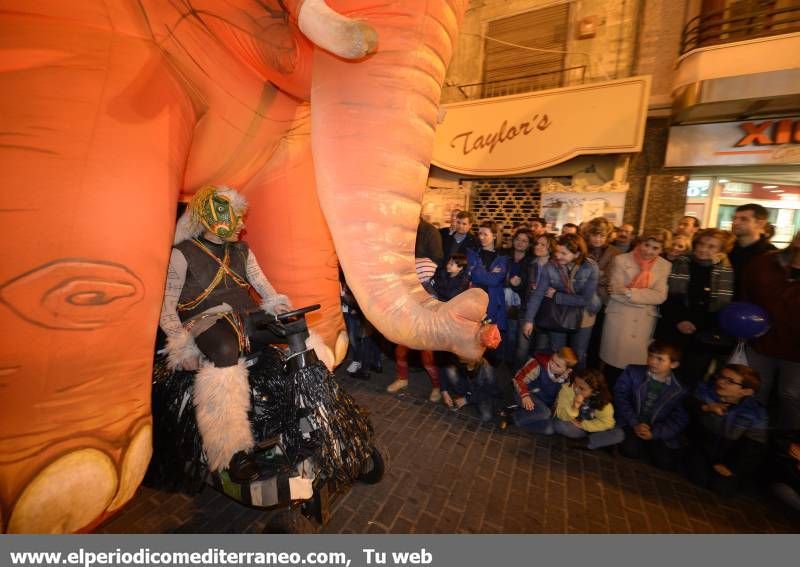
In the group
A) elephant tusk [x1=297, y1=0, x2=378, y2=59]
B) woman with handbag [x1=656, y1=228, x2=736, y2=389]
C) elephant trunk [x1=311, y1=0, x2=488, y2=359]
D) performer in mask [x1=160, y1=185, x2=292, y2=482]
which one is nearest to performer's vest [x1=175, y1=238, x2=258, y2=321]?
performer in mask [x1=160, y1=185, x2=292, y2=482]

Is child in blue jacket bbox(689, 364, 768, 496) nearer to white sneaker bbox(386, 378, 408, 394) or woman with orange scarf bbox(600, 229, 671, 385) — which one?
woman with orange scarf bbox(600, 229, 671, 385)

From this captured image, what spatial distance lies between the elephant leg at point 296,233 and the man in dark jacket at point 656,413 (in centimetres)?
231

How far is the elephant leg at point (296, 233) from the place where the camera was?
1927 millimetres

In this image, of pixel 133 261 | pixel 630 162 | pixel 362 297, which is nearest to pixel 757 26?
pixel 630 162

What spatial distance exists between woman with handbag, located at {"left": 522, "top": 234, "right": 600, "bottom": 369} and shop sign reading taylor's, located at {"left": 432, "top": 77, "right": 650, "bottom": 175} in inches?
176

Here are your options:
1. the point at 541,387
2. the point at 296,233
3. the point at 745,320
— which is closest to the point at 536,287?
the point at 541,387

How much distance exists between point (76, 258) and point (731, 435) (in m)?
3.67

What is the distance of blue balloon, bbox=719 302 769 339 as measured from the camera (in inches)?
98.0

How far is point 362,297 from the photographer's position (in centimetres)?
108

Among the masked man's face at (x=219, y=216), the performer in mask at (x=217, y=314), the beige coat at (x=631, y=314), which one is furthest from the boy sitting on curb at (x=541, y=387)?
the masked man's face at (x=219, y=216)

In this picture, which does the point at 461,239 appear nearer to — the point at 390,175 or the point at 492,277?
the point at 492,277

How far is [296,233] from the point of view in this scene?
2.07m

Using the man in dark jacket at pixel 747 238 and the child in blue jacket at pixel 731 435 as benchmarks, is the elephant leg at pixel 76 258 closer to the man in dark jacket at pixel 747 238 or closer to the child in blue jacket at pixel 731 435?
the child in blue jacket at pixel 731 435

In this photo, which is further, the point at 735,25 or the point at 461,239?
the point at 735,25
